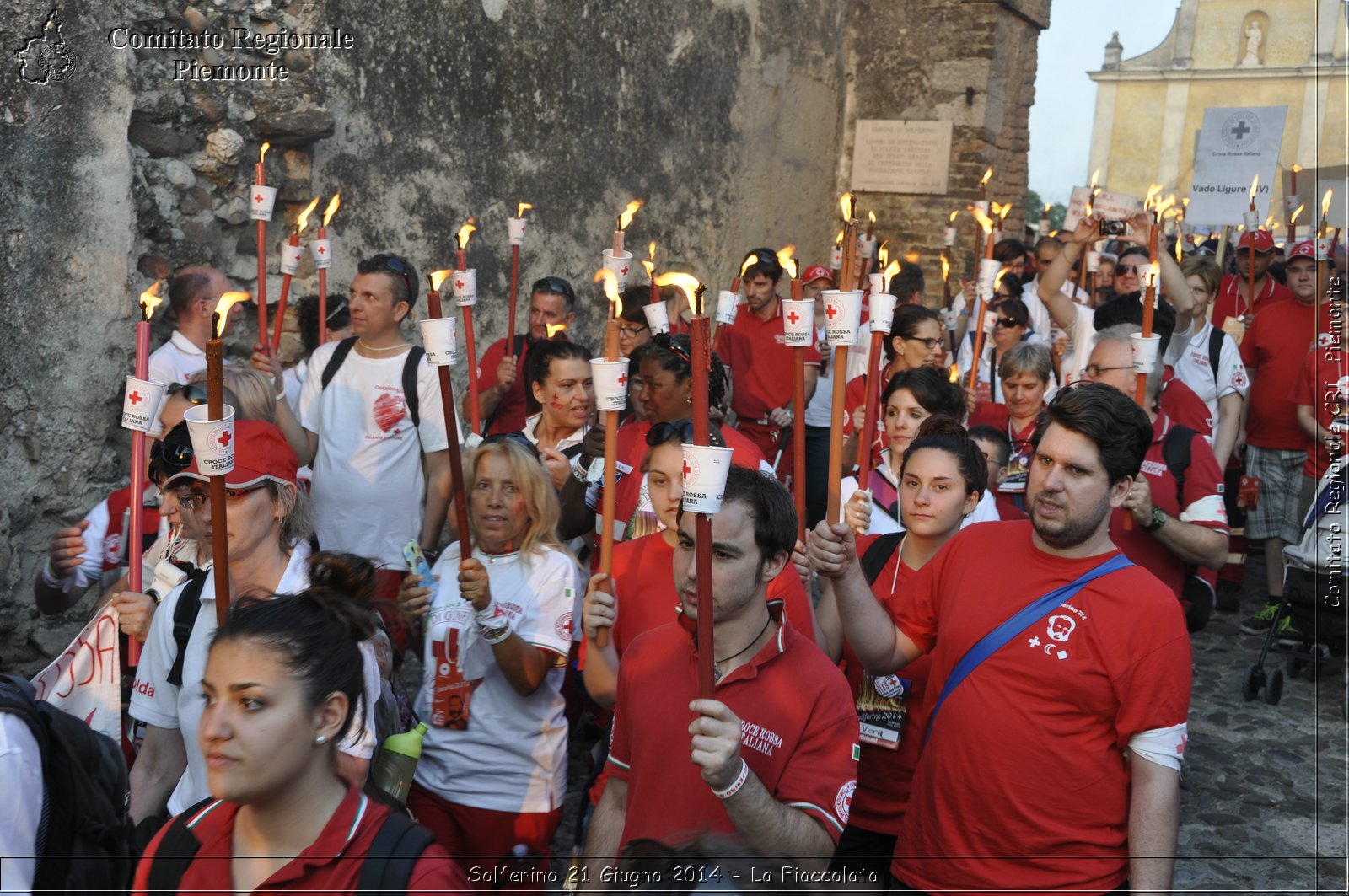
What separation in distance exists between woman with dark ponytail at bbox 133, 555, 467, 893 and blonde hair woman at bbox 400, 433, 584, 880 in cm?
120

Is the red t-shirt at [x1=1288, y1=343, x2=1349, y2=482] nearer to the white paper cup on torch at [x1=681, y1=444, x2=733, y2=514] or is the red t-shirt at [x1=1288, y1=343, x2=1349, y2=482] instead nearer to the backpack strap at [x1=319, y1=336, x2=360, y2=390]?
the backpack strap at [x1=319, y1=336, x2=360, y2=390]

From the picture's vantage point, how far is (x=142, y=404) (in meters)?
3.32

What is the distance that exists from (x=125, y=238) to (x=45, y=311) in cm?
56

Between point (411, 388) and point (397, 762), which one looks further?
point (411, 388)

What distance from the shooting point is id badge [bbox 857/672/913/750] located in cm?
377

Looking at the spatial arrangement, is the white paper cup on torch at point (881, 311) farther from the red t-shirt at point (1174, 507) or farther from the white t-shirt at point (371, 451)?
the white t-shirt at point (371, 451)

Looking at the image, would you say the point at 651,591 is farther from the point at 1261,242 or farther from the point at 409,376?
the point at 1261,242

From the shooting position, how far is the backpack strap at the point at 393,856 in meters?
2.22

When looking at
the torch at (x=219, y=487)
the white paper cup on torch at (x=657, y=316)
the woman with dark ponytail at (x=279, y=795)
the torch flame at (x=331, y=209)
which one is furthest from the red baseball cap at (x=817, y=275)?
the woman with dark ponytail at (x=279, y=795)

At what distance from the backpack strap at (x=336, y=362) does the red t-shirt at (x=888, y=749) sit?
110 inches

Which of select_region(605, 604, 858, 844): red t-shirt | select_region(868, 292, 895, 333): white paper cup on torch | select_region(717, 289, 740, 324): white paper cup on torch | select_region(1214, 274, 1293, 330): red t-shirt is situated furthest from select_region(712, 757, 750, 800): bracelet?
select_region(1214, 274, 1293, 330): red t-shirt

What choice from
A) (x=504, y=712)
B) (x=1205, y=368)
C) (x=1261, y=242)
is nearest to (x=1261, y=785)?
(x=1205, y=368)

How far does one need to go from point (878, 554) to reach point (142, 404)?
228 centimetres

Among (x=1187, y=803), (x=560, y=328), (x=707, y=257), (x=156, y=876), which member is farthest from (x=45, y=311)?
(x=707, y=257)
